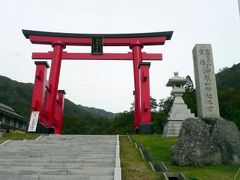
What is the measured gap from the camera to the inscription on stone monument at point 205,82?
1071 cm

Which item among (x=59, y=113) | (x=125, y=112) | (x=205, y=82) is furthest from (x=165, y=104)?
(x=205, y=82)

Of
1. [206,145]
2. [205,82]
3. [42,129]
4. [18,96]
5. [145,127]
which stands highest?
[18,96]

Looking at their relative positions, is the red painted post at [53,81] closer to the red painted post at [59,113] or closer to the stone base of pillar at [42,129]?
the stone base of pillar at [42,129]

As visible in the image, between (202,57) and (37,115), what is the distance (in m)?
11.0

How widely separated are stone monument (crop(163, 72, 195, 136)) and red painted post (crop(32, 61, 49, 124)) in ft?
25.5

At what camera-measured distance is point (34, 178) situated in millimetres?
6129

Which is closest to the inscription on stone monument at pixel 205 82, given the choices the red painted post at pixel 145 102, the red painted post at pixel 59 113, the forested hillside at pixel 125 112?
the red painted post at pixel 145 102

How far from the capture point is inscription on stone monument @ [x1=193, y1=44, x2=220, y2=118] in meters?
10.7

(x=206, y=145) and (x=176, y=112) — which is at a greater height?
(x=176, y=112)

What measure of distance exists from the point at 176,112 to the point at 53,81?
9.03 metres

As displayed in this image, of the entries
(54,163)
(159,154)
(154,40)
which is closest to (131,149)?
(159,154)

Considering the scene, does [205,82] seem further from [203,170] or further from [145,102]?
[145,102]

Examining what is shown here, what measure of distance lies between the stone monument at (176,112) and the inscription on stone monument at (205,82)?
199 inches

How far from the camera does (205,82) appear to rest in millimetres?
11289
